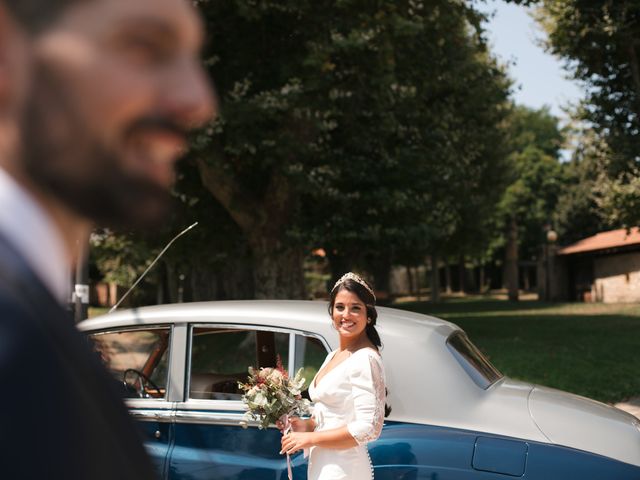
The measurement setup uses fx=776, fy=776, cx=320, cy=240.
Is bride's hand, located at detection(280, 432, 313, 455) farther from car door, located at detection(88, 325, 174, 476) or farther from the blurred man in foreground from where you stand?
the blurred man in foreground

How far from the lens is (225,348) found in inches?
228

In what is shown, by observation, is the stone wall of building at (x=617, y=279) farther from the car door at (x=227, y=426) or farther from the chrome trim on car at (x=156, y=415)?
the chrome trim on car at (x=156, y=415)

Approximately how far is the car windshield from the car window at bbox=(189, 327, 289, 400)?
104cm

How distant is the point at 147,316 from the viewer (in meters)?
5.04

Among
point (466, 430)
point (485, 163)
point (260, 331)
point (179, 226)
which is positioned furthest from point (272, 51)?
point (485, 163)

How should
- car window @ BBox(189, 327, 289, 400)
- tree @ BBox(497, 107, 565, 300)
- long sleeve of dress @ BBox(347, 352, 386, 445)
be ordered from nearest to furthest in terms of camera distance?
1. long sleeve of dress @ BBox(347, 352, 386, 445)
2. car window @ BBox(189, 327, 289, 400)
3. tree @ BBox(497, 107, 565, 300)

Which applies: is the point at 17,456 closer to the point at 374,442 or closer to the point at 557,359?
the point at 374,442

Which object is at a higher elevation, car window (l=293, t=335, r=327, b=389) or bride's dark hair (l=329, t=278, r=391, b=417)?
bride's dark hair (l=329, t=278, r=391, b=417)

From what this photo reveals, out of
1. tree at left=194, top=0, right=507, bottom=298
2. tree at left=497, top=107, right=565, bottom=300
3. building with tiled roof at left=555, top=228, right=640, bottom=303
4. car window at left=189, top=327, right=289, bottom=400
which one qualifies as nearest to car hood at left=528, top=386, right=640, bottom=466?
car window at left=189, top=327, right=289, bottom=400

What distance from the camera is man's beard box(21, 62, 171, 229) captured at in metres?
0.62

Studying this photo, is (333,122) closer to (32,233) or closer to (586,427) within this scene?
(586,427)

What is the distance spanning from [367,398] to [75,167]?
320 cm

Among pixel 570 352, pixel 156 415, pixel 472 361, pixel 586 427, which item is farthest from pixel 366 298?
pixel 570 352

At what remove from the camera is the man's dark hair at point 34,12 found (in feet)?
1.96
